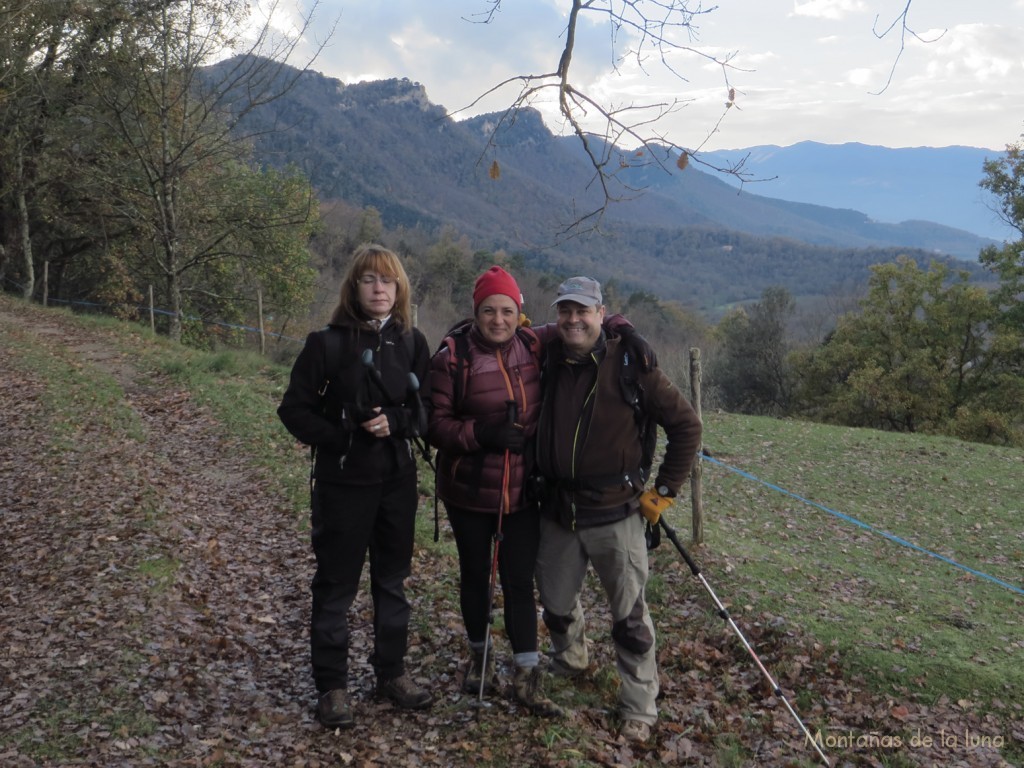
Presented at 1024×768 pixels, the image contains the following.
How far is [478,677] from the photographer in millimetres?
4699

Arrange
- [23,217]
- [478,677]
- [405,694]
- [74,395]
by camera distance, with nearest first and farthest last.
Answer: [405,694] → [478,677] → [74,395] → [23,217]

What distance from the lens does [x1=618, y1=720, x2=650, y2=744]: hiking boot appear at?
437 centimetres

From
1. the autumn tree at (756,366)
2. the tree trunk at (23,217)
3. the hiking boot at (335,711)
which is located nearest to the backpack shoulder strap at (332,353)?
the hiking boot at (335,711)

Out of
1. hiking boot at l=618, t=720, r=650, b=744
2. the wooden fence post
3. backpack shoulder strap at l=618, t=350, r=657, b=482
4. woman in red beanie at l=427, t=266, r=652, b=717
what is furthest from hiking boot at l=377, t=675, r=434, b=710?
the wooden fence post

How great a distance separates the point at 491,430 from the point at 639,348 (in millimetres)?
861

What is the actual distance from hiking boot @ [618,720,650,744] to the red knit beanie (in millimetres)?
2337

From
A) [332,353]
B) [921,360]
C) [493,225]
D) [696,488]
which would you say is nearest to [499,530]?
[332,353]

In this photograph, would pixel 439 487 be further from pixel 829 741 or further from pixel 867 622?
pixel 867 622

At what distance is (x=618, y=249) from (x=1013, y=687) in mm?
105781

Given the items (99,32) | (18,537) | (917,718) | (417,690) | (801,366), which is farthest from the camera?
(801,366)

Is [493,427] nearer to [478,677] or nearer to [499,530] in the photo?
[499,530]

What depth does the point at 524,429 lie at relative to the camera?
422 cm

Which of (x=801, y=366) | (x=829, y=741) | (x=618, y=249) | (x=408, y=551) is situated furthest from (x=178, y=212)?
(x=618, y=249)

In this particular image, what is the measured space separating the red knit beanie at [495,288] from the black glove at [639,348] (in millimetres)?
580
